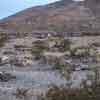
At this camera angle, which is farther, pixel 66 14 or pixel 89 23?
pixel 66 14

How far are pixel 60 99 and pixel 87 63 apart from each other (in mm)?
7007

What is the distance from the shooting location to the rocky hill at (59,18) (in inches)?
1355

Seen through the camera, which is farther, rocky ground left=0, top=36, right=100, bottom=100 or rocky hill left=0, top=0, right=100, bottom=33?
rocky hill left=0, top=0, right=100, bottom=33

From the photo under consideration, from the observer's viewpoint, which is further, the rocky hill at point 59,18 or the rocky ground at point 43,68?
the rocky hill at point 59,18

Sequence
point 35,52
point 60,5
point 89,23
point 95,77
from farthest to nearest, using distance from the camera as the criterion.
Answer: point 60,5 < point 89,23 < point 35,52 < point 95,77

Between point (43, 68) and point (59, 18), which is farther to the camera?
point (59, 18)

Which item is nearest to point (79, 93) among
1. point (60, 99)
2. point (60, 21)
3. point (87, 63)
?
point (60, 99)

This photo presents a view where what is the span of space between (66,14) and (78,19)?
2.63 meters

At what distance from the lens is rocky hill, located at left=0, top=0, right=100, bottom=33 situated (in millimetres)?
34406

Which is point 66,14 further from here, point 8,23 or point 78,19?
point 8,23

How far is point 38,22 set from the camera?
39969 millimetres

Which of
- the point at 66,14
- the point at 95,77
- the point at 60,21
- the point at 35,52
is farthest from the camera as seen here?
the point at 66,14

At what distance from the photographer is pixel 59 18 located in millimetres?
40656

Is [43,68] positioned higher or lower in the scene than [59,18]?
higher
